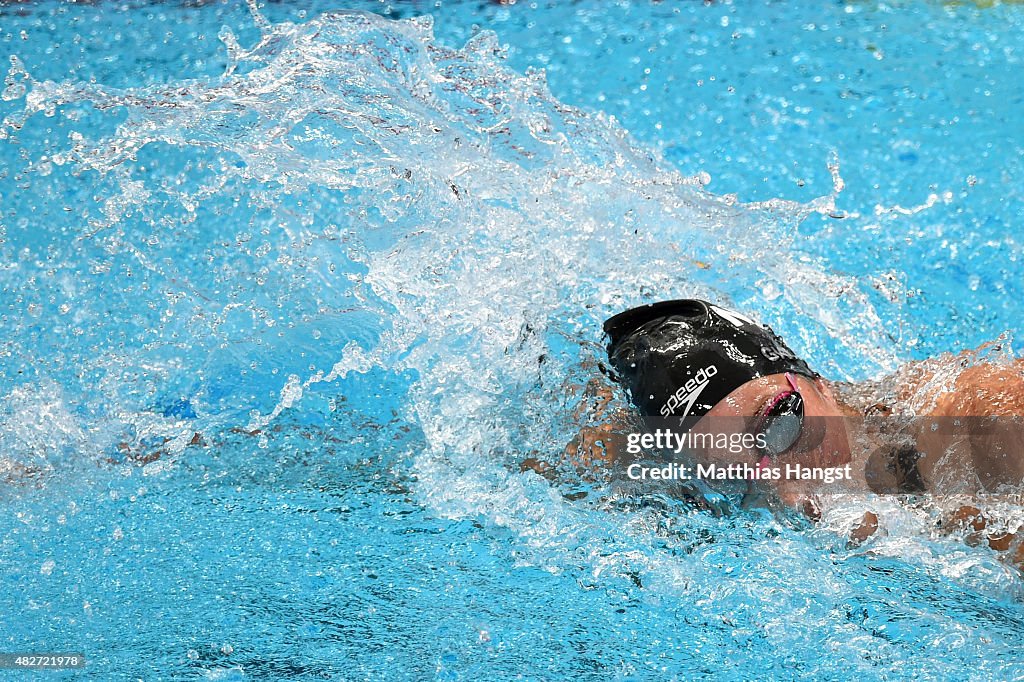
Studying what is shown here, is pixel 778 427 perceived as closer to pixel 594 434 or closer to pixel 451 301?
pixel 594 434

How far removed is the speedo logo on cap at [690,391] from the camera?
5.10 ft

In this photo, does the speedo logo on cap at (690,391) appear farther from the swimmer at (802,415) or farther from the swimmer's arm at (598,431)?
the swimmer's arm at (598,431)

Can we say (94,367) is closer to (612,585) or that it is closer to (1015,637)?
(612,585)

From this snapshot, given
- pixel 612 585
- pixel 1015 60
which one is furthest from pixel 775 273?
pixel 1015 60

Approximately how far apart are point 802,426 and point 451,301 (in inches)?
29.6

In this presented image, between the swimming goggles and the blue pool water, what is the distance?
0.17 metres

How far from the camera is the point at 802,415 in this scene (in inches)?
58.8

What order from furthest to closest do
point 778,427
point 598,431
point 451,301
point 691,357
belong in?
point 451,301, point 598,431, point 691,357, point 778,427

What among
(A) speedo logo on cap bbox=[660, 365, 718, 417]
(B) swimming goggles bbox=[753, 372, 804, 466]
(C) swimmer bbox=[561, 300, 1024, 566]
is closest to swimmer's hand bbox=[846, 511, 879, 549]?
(C) swimmer bbox=[561, 300, 1024, 566]

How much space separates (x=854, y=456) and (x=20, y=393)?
5.05 feet

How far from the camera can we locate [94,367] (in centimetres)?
228

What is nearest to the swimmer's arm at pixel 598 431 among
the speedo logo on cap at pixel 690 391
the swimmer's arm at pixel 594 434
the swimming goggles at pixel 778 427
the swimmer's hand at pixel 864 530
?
the swimmer's arm at pixel 594 434

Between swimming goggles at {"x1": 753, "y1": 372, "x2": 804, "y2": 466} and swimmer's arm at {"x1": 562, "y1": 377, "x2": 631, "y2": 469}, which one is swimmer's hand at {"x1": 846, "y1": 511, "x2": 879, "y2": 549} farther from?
swimmer's arm at {"x1": 562, "y1": 377, "x2": 631, "y2": 469}

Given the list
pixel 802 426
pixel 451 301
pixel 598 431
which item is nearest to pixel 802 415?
pixel 802 426
